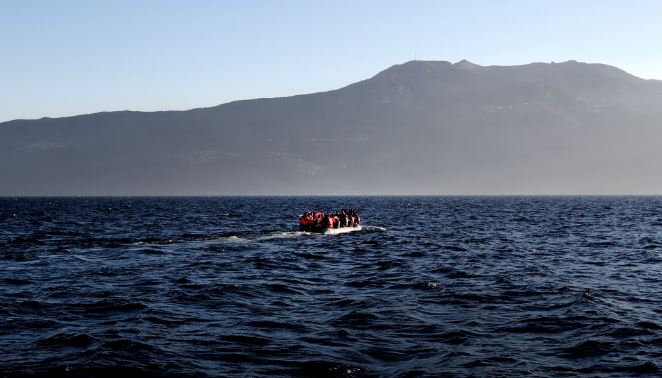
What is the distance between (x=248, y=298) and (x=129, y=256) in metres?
14.4

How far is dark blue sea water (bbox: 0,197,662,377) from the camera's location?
14281mm

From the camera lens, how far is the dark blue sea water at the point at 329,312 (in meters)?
14.3

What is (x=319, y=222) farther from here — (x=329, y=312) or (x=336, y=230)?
(x=329, y=312)

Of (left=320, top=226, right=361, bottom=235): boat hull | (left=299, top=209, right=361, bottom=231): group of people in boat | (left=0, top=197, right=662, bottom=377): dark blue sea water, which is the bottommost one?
(left=0, top=197, right=662, bottom=377): dark blue sea water

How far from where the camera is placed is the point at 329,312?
19781 millimetres

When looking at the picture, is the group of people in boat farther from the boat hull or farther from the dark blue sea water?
the dark blue sea water

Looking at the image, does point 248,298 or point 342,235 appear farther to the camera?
point 342,235

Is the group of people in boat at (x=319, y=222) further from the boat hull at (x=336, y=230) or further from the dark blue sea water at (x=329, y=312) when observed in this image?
the dark blue sea water at (x=329, y=312)

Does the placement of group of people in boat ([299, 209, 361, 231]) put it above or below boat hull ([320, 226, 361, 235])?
above

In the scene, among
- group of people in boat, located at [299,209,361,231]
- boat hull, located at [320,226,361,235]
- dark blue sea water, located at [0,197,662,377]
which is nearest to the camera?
dark blue sea water, located at [0,197,662,377]

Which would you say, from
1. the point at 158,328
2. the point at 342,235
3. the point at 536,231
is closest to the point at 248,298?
the point at 158,328

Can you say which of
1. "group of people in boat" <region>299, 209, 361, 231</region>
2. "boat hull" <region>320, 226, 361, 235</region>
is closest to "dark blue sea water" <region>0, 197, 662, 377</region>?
"boat hull" <region>320, 226, 361, 235</region>

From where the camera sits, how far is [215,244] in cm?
4100

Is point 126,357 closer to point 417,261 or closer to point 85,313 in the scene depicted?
point 85,313
